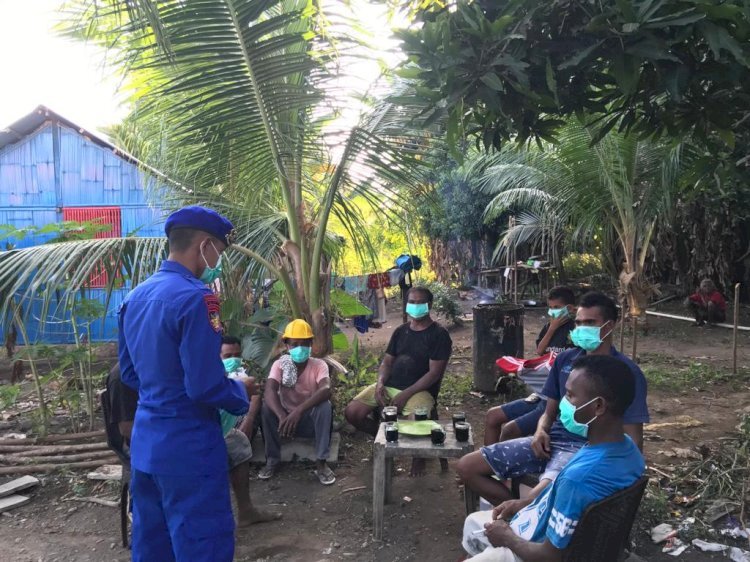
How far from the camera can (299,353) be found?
4.62 m

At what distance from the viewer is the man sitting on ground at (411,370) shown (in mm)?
4680

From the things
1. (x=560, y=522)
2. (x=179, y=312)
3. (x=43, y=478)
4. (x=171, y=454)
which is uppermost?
(x=179, y=312)

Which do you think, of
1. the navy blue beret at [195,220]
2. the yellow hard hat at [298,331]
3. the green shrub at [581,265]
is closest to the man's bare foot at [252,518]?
the yellow hard hat at [298,331]

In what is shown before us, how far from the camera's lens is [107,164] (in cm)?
1016

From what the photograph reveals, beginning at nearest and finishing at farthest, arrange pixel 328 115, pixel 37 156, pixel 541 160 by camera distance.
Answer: pixel 328 115 → pixel 541 160 → pixel 37 156

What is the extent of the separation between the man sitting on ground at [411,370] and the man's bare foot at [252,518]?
3.73ft

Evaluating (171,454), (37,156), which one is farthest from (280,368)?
(37,156)

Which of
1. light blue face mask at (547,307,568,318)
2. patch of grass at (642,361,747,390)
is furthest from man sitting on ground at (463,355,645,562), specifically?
patch of grass at (642,361,747,390)

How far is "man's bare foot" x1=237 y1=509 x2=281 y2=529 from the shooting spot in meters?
3.77

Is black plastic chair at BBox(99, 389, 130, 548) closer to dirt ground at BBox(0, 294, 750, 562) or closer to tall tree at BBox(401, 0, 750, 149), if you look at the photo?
dirt ground at BBox(0, 294, 750, 562)

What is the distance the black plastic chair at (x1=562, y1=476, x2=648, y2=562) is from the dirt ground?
1.39m

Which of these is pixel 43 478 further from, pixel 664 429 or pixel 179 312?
pixel 664 429

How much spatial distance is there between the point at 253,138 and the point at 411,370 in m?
2.28

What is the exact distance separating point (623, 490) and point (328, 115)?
3703 mm
